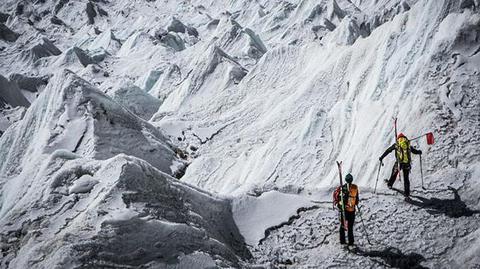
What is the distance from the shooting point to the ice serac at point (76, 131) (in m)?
19.4

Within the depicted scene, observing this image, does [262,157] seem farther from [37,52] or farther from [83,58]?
[37,52]

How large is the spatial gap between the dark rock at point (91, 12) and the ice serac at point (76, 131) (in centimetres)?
9039

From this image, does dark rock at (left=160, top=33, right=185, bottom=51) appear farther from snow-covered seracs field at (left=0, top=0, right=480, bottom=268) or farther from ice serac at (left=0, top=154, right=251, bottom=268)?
ice serac at (left=0, top=154, right=251, bottom=268)

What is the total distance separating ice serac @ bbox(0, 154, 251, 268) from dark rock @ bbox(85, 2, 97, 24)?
4127 inches

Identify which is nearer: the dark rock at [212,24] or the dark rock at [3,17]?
the dark rock at [212,24]

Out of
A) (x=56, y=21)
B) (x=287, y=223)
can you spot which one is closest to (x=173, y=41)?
(x=56, y=21)

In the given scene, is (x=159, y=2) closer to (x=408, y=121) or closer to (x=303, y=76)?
(x=303, y=76)

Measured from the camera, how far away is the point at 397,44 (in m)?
20.5

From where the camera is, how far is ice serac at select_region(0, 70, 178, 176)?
1938 cm

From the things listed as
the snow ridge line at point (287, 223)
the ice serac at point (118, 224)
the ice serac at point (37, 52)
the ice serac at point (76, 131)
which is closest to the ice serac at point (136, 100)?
the ice serac at point (76, 131)

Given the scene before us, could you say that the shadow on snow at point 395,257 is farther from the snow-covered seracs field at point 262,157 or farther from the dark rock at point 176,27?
the dark rock at point 176,27

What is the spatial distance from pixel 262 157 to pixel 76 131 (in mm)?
10141

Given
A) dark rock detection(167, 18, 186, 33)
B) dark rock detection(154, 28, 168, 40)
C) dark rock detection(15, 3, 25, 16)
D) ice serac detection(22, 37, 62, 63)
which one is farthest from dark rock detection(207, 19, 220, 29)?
dark rock detection(15, 3, 25, 16)

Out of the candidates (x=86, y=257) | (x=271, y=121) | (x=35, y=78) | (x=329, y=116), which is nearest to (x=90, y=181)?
(x=86, y=257)
